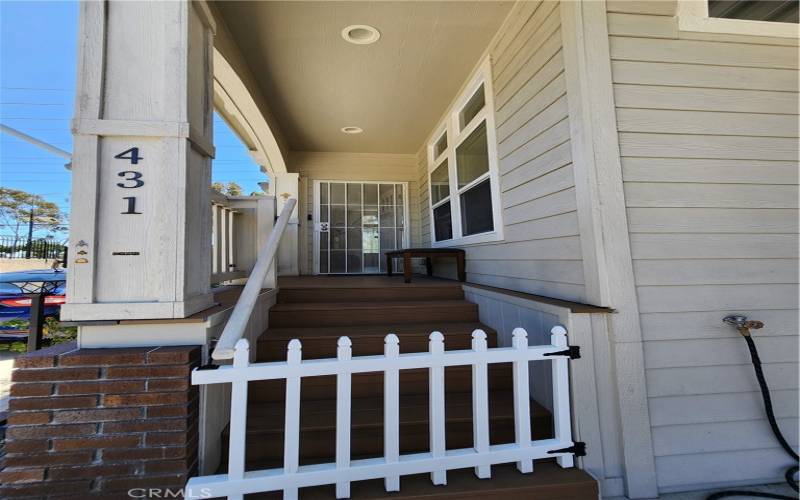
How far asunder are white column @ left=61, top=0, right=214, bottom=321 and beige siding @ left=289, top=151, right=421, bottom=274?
378cm

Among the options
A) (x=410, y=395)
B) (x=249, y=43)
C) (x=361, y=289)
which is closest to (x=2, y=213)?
(x=249, y=43)

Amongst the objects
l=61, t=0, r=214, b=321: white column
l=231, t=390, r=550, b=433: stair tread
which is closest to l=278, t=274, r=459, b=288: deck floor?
l=231, t=390, r=550, b=433: stair tread

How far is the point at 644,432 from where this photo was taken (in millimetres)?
1521

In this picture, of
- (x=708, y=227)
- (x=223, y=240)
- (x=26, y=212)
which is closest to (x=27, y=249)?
(x=26, y=212)

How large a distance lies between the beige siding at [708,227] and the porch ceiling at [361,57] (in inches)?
51.0

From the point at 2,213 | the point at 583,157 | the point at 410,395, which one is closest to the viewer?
the point at 583,157

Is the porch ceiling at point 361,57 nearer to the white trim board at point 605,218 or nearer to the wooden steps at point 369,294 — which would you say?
the white trim board at point 605,218

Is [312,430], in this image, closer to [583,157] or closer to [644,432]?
[644,432]

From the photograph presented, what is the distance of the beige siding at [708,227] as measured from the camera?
5.18ft

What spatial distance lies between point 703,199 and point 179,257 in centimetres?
268

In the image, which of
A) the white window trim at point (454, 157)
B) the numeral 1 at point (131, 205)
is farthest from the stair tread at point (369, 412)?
the white window trim at point (454, 157)

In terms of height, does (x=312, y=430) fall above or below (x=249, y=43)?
below

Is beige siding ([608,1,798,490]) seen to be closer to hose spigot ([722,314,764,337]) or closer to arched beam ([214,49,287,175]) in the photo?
hose spigot ([722,314,764,337])

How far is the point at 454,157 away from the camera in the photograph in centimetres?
382
